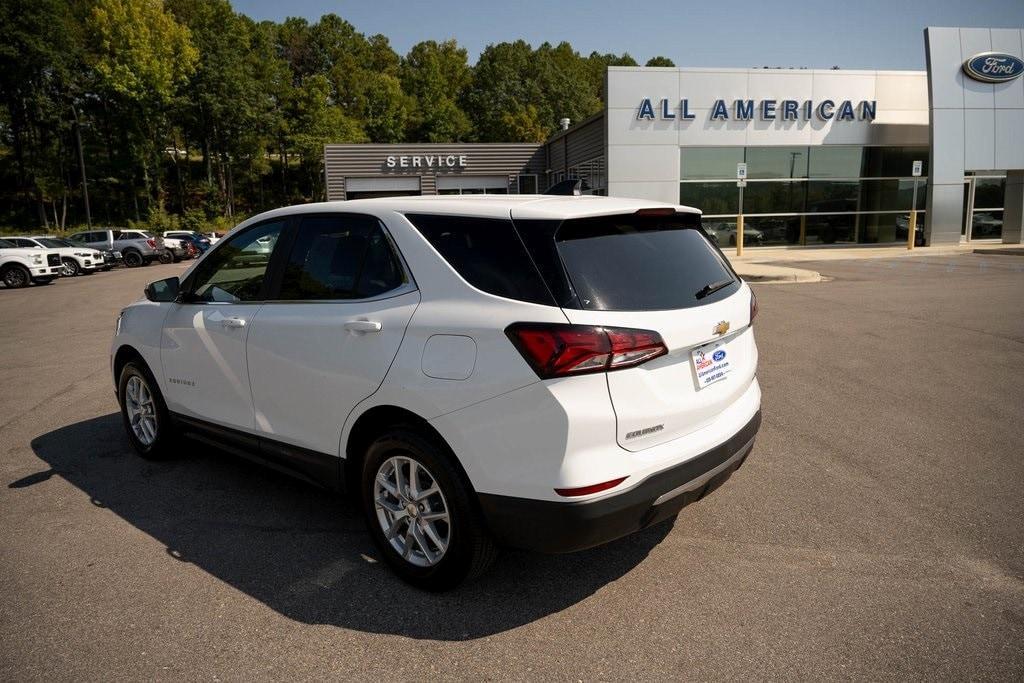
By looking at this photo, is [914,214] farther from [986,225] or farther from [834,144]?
[986,225]

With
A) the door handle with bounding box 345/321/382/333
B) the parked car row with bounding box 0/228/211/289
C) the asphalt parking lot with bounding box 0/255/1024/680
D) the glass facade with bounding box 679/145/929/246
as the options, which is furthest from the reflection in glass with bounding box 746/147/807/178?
the door handle with bounding box 345/321/382/333

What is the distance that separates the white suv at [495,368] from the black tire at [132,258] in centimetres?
3163

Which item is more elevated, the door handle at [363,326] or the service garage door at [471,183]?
the service garage door at [471,183]

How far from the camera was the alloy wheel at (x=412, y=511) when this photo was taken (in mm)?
3041

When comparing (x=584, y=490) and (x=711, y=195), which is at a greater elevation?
(x=711, y=195)

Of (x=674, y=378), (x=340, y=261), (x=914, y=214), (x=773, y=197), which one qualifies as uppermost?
(x=773, y=197)

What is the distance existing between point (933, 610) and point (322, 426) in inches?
111

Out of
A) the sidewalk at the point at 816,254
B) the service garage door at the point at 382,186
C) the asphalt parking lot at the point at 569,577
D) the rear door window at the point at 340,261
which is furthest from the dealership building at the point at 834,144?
the rear door window at the point at 340,261

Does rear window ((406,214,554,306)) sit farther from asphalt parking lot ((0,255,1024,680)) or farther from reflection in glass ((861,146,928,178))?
reflection in glass ((861,146,928,178))

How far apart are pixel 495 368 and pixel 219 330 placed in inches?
85.0

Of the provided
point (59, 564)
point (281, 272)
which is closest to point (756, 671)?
point (281, 272)

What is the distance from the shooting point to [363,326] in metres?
3.16

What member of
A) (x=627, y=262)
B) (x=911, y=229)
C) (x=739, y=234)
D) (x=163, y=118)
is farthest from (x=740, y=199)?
(x=163, y=118)

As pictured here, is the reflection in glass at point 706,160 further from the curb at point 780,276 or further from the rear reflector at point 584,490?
the rear reflector at point 584,490
